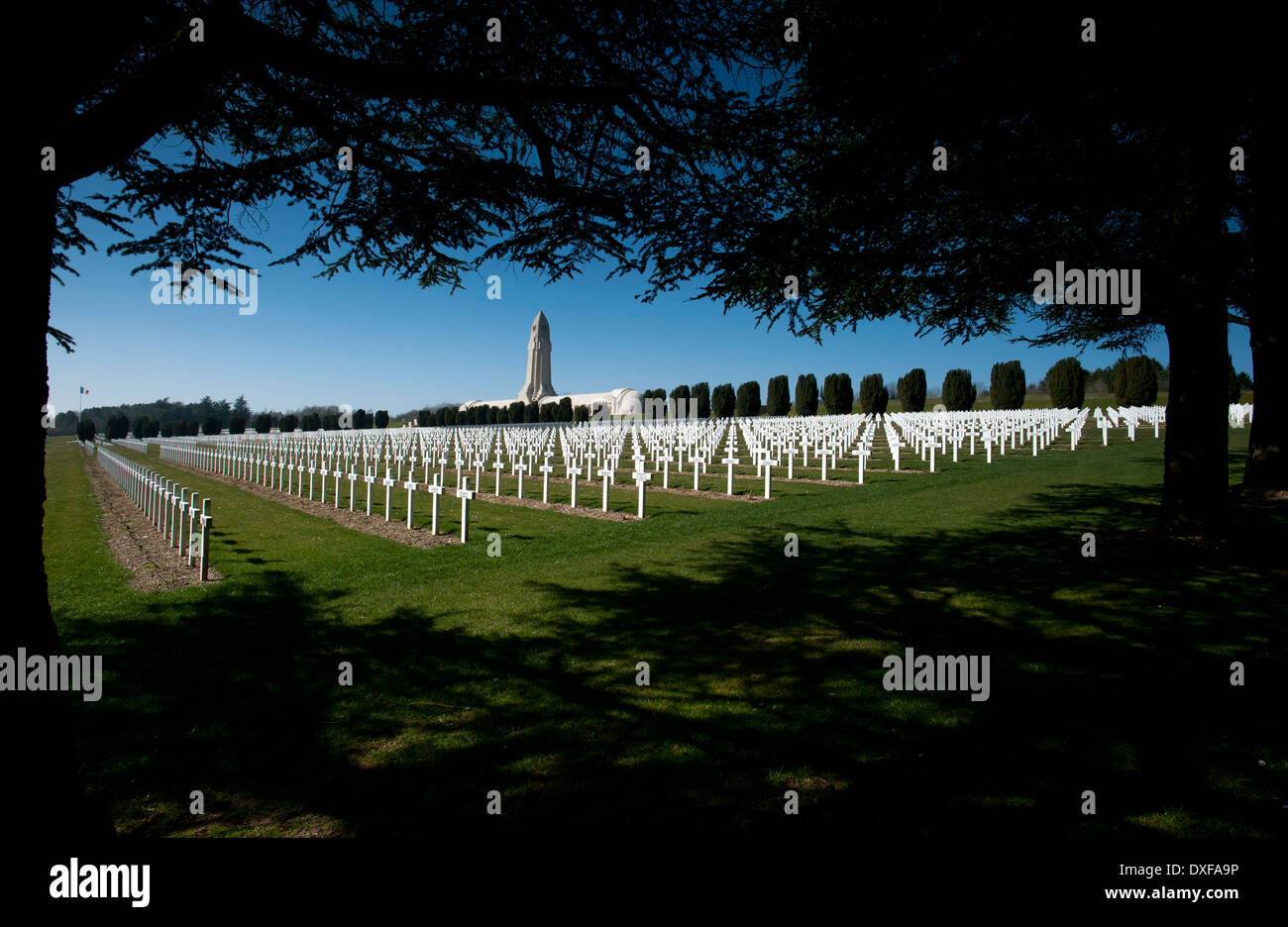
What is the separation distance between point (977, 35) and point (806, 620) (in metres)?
5.48

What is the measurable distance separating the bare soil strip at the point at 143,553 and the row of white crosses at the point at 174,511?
135 mm

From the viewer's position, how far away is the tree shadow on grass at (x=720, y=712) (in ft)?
9.18

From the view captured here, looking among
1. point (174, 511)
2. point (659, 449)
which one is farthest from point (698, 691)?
point (659, 449)

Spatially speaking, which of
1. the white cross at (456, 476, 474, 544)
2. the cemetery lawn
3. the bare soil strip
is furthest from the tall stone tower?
the cemetery lawn

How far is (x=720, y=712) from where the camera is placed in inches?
150

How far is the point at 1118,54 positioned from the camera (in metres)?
5.28

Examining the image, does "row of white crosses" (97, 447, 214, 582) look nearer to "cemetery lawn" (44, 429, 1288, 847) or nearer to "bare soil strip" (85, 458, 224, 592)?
"bare soil strip" (85, 458, 224, 592)

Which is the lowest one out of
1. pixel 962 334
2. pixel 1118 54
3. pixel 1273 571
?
pixel 1273 571

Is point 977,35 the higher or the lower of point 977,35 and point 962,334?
the higher

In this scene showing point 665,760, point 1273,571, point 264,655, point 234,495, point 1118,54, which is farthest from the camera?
point 234,495

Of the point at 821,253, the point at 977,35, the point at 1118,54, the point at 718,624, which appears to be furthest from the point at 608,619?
the point at 1118,54

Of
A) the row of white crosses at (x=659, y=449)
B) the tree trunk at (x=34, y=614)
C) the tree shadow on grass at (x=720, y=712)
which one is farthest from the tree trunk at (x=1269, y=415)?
the tree trunk at (x=34, y=614)

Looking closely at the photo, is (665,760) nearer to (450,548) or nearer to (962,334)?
(450,548)
